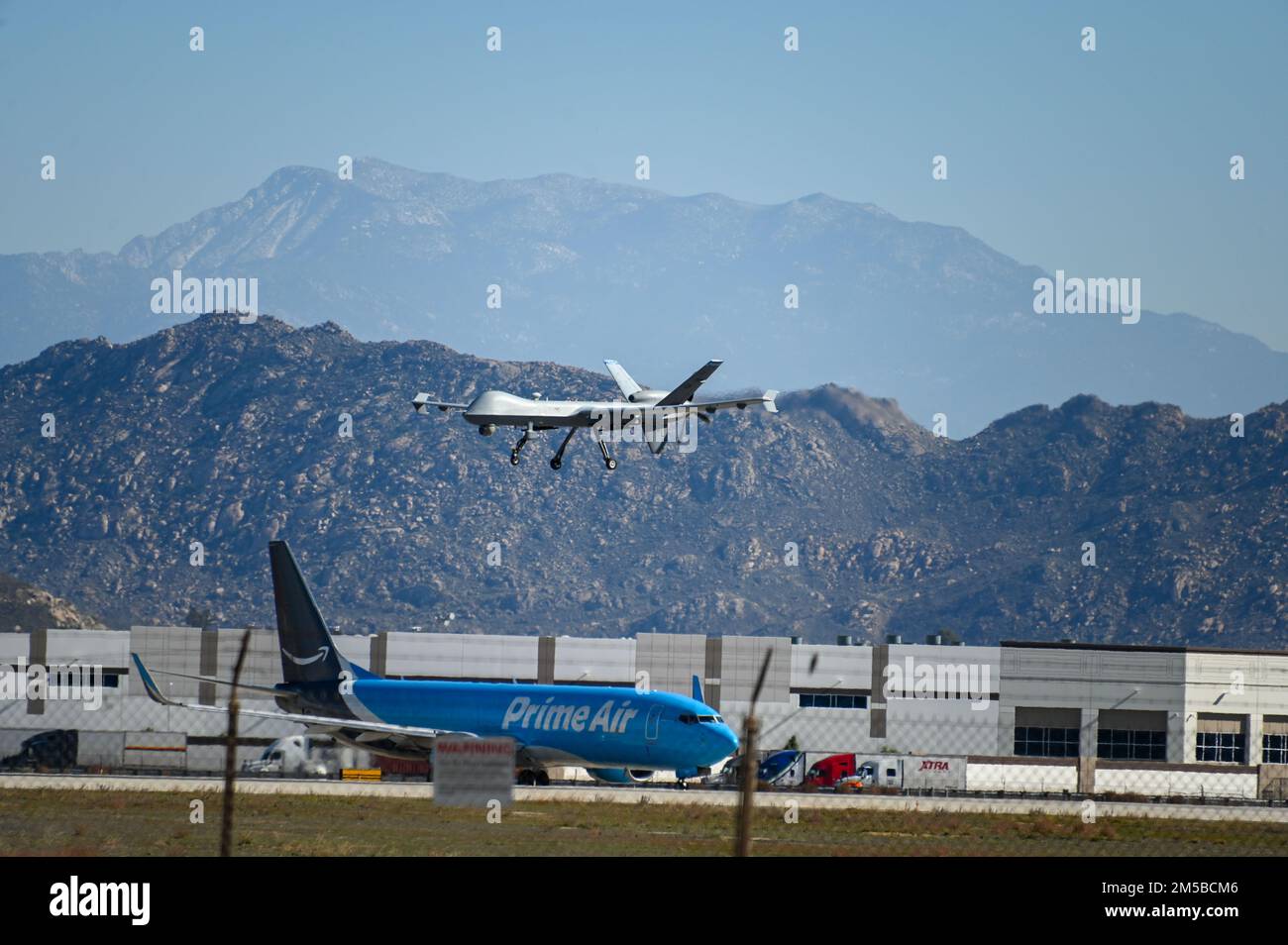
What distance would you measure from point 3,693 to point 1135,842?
117 m

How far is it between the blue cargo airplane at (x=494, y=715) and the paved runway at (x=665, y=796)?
2276mm

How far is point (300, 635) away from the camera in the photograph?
66375 mm

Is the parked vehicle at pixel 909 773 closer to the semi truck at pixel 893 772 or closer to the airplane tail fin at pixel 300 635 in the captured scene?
the semi truck at pixel 893 772

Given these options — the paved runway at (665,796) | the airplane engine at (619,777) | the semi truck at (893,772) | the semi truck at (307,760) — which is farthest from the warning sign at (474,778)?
the semi truck at (893,772)

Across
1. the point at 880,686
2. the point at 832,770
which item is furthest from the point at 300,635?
the point at 880,686

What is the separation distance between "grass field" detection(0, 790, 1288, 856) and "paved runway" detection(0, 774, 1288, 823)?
1615 mm

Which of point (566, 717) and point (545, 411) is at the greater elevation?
point (545, 411)

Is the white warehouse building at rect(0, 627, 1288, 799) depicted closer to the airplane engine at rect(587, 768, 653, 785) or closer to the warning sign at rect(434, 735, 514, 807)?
the airplane engine at rect(587, 768, 653, 785)

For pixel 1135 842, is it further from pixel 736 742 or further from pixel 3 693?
pixel 3 693

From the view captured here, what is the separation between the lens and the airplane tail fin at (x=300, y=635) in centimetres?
6638

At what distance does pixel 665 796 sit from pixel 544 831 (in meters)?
17.1
